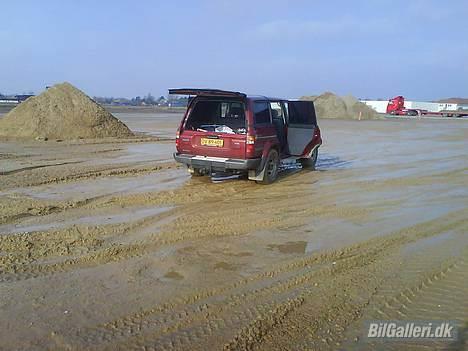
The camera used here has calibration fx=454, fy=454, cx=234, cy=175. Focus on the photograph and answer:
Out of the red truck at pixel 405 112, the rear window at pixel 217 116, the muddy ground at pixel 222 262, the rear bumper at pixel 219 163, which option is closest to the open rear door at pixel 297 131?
the rear window at pixel 217 116

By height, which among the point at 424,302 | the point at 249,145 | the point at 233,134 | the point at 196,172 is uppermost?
the point at 233,134

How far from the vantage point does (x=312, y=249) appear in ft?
18.5

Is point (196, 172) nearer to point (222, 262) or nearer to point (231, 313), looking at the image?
point (222, 262)

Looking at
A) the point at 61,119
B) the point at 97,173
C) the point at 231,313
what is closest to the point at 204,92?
the point at 97,173

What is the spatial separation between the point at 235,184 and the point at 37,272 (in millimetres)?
5555

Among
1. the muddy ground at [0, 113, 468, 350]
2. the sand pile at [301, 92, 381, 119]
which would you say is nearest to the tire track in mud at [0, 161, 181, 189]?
the muddy ground at [0, 113, 468, 350]

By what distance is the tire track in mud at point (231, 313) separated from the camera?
11.3 feet

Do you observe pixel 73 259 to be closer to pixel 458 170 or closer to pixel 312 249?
pixel 312 249

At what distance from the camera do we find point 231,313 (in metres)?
3.88

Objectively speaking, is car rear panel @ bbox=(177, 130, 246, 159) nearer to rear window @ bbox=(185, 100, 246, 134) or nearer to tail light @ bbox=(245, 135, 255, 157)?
tail light @ bbox=(245, 135, 255, 157)

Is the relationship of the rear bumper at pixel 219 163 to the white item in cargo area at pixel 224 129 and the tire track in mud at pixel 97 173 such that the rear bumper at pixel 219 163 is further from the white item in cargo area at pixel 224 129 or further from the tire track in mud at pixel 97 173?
the tire track in mud at pixel 97 173

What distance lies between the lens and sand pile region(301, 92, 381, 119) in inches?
2349

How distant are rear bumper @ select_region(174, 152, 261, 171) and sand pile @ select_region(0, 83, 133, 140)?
11.3m

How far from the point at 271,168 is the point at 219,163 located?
1329 millimetres
